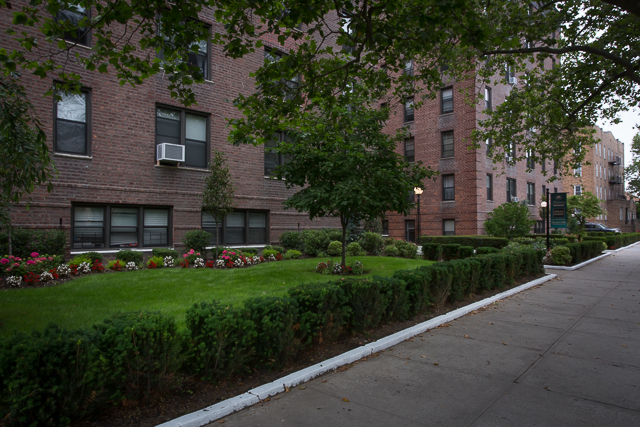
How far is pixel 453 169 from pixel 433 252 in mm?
12222

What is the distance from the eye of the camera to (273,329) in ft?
15.3

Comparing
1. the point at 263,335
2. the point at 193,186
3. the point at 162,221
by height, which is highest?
the point at 193,186

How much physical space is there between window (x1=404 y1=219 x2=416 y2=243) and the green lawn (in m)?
18.5

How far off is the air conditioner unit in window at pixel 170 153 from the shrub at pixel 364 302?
10.3 meters

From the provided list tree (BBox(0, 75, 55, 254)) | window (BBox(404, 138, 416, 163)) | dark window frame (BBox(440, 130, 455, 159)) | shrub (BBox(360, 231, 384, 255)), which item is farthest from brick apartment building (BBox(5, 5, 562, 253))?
window (BBox(404, 138, 416, 163))

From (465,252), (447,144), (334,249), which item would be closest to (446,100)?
(447,144)

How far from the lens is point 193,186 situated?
595 inches

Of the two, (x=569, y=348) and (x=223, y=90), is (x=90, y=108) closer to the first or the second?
(x=223, y=90)

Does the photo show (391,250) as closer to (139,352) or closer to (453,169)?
(453,169)

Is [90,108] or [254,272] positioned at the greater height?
[90,108]

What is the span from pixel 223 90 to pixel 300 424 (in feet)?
48.2

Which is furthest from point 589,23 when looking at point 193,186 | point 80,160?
point 80,160

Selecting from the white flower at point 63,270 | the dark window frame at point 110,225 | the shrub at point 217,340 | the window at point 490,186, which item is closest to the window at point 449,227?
the window at point 490,186

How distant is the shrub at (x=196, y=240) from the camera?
46.5ft
